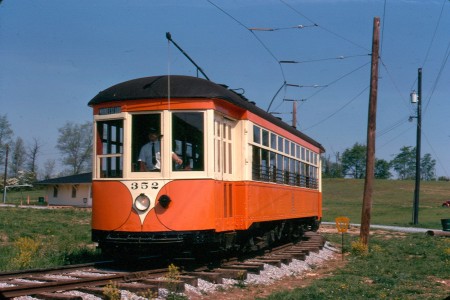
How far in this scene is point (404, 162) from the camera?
145500 mm

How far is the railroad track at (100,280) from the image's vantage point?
324 inches

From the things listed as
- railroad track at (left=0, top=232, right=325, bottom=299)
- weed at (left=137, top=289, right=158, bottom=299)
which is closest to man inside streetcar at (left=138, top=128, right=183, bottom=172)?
railroad track at (left=0, top=232, right=325, bottom=299)

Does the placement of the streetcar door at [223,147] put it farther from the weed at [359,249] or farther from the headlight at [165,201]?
the weed at [359,249]

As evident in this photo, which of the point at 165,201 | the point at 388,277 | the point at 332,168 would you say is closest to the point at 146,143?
the point at 165,201

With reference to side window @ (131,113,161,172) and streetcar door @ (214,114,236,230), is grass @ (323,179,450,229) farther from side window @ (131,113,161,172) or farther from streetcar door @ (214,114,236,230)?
side window @ (131,113,161,172)

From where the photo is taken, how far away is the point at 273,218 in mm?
14008

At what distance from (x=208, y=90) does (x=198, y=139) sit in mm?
829

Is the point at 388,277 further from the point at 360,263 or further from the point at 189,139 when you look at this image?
the point at 189,139

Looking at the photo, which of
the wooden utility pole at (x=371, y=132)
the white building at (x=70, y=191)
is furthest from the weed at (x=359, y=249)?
the white building at (x=70, y=191)

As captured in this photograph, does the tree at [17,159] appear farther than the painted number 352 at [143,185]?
Yes

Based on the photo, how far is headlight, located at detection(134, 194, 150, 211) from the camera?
10633 mm

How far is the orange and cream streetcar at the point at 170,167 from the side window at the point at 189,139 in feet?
0.05

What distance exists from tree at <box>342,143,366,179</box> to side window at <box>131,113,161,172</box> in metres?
131

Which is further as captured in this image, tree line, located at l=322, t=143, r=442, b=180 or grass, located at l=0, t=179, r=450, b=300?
tree line, located at l=322, t=143, r=442, b=180
